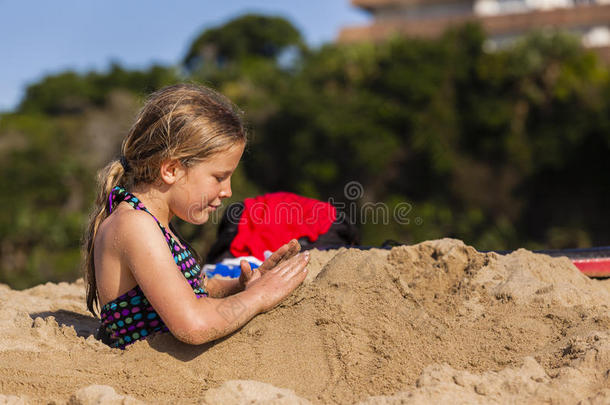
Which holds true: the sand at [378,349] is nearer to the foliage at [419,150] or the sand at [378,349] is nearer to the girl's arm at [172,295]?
the girl's arm at [172,295]

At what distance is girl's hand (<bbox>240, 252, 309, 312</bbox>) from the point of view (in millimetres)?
2549

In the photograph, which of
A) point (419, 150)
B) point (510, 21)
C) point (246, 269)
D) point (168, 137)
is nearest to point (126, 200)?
point (168, 137)

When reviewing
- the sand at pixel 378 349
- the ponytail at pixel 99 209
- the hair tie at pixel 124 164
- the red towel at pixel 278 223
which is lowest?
the red towel at pixel 278 223

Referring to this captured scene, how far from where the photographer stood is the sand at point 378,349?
7.12 feet

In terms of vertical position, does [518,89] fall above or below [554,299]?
below

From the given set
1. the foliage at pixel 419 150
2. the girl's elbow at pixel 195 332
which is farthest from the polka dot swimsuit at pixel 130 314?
the foliage at pixel 419 150

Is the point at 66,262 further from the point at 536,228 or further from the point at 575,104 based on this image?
the point at 575,104

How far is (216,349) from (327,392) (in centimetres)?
50

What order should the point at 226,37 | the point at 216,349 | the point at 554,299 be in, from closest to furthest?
the point at 216,349 < the point at 554,299 < the point at 226,37

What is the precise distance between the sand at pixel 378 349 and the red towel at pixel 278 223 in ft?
4.51

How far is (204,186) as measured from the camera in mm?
2686

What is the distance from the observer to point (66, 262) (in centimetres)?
1599

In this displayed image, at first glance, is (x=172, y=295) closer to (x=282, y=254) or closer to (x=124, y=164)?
(x=282, y=254)

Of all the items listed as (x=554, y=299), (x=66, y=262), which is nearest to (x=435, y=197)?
(x=66, y=262)
